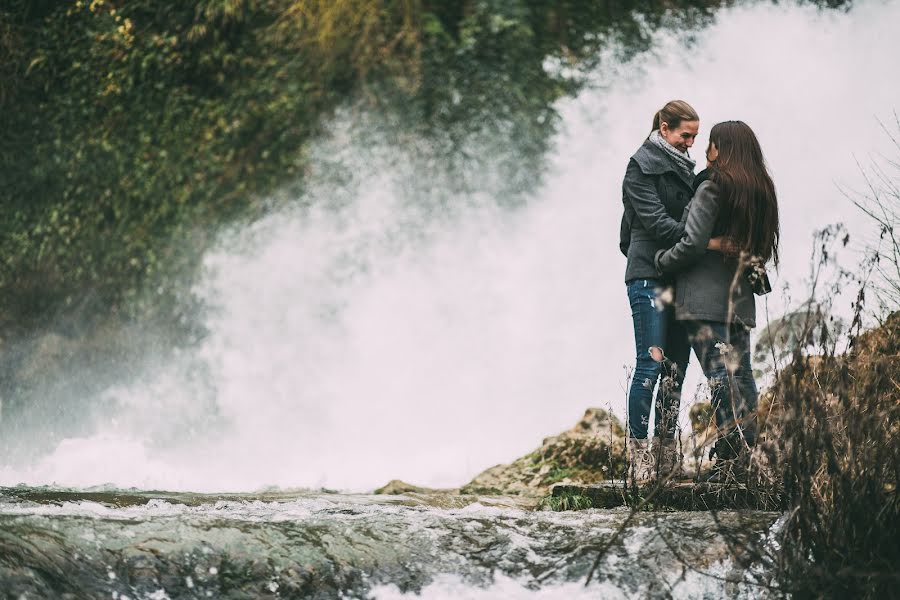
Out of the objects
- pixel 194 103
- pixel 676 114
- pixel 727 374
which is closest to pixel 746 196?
pixel 676 114

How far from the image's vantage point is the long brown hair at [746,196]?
3568mm

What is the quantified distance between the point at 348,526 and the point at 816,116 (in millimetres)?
6885

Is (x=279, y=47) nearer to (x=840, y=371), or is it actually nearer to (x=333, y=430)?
(x=333, y=430)

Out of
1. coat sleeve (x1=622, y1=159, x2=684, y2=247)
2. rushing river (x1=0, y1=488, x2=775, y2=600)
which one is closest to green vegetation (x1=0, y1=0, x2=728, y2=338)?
coat sleeve (x1=622, y1=159, x2=684, y2=247)

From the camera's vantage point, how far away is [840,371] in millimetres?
2605

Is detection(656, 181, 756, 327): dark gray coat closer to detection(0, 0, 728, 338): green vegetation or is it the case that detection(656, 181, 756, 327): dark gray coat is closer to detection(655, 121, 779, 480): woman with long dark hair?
detection(655, 121, 779, 480): woman with long dark hair

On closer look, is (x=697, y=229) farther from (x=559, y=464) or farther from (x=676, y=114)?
(x=559, y=464)

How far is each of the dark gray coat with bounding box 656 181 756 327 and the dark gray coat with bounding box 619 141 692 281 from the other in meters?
0.09

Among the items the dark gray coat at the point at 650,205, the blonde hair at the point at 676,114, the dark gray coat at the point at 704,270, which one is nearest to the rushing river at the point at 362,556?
the dark gray coat at the point at 704,270

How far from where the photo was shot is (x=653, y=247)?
12.4 feet

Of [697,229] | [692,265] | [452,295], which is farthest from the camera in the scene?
[452,295]

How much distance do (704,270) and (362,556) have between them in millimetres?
1749

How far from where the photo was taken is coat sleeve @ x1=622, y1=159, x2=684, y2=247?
3.67 metres

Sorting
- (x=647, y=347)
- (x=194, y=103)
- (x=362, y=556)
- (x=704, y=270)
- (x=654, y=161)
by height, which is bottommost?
(x=362, y=556)
